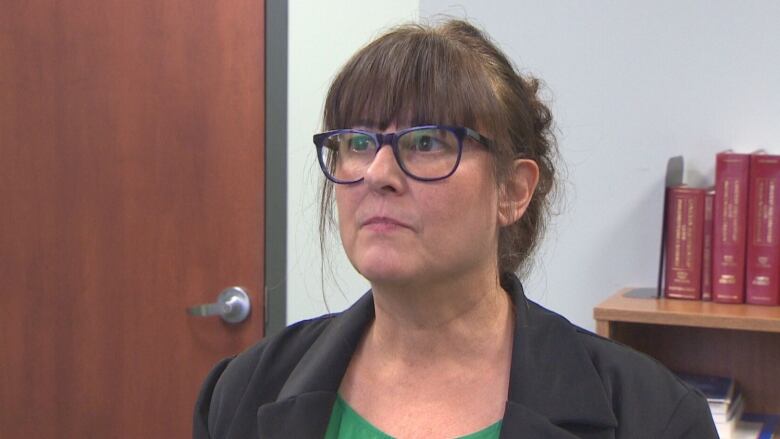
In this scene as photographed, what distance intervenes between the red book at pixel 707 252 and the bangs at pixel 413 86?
850 millimetres

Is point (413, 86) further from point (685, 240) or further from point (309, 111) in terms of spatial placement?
point (309, 111)

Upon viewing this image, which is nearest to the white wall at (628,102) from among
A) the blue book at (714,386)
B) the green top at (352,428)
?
the blue book at (714,386)

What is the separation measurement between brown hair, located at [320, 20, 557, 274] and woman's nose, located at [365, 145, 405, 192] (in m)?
0.04

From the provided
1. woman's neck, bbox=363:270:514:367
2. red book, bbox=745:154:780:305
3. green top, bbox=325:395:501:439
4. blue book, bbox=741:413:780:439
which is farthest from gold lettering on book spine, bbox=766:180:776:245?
green top, bbox=325:395:501:439

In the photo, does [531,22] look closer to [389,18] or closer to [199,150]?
[389,18]

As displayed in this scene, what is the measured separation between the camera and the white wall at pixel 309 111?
2240mm

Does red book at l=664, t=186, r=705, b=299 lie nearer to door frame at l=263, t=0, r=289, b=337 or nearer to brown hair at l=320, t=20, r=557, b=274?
brown hair at l=320, t=20, r=557, b=274

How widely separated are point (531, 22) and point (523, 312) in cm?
109

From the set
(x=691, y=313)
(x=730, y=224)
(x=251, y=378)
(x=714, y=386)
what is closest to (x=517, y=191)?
(x=251, y=378)

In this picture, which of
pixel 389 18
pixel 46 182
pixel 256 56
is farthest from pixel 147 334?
pixel 389 18

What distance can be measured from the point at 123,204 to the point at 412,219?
141 centimetres

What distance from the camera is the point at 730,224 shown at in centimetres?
179

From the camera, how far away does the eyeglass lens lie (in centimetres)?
108

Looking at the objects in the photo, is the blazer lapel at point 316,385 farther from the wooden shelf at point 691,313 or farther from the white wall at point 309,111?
the white wall at point 309,111
